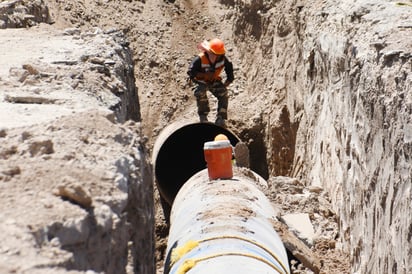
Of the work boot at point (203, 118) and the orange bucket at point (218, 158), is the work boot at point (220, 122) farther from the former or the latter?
the orange bucket at point (218, 158)

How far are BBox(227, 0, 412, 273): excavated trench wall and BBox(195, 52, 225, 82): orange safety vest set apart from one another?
3.74 feet

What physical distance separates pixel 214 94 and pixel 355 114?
401 centimetres

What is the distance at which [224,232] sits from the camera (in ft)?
16.9

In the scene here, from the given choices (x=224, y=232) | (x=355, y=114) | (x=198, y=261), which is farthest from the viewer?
(x=355, y=114)

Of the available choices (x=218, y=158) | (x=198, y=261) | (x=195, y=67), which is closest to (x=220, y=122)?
(x=195, y=67)

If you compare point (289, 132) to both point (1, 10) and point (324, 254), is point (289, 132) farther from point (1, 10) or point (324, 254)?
point (1, 10)

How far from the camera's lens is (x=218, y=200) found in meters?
5.89

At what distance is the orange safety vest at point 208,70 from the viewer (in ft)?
32.7

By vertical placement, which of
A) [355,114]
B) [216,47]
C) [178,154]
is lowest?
[178,154]

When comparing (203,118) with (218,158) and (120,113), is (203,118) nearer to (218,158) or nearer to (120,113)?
(218,158)

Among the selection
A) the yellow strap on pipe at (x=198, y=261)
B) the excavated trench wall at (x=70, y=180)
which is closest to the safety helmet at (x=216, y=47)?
the excavated trench wall at (x=70, y=180)

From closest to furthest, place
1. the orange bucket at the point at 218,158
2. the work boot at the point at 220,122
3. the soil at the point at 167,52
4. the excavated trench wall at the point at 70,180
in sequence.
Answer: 1. the excavated trench wall at the point at 70,180
2. the orange bucket at the point at 218,158
3. the soil at the point at 167,52
4. the work boot at the point at 220,122

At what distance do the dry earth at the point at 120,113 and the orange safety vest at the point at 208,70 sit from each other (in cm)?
80

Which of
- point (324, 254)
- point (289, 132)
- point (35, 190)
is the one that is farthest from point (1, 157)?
point (289, 132)
